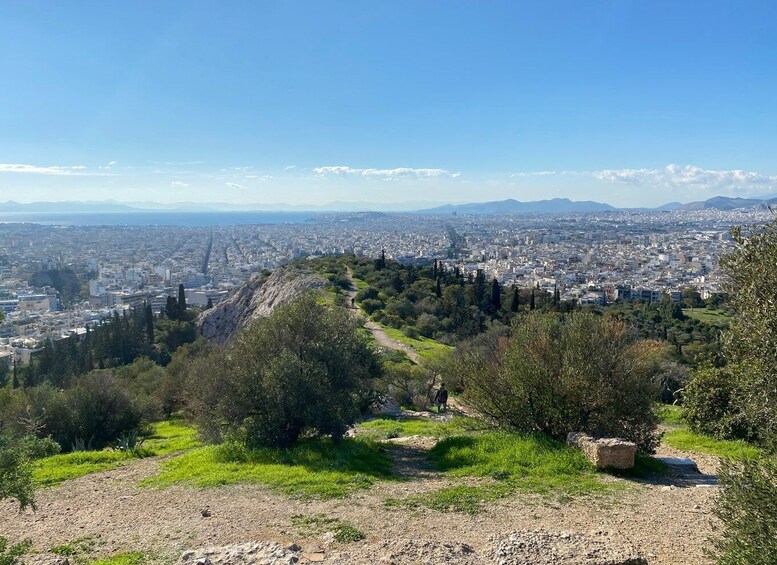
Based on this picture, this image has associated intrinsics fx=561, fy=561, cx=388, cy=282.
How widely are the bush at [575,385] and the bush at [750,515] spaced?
6.52 metres

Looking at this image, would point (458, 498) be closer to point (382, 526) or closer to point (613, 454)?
point (382, 526)

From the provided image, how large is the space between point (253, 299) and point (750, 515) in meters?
56.6

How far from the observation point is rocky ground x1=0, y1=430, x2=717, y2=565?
791cm

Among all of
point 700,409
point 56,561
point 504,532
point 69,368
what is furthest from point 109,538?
point 69,368

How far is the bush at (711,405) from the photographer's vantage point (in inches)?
617

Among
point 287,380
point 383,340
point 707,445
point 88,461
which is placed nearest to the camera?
point 287,380

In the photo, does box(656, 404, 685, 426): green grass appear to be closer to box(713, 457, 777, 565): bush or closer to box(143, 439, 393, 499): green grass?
box(143, 439, 393, 499): green grass

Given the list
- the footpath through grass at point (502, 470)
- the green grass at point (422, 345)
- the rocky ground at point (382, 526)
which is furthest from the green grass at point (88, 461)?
the green grass at point (422, 345)

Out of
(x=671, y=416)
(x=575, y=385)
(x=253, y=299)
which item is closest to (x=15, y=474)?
(x=575, y=385)

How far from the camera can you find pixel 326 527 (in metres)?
9.15

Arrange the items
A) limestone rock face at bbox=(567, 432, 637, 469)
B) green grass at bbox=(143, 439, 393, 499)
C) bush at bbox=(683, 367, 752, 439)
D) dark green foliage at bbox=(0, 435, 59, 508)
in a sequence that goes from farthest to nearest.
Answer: bush at bbox=(683, 367, 752, 439)
limestone rock face at bbox=(567, 432, 637, 469)
green grass at bbox=(143, 439, 393, 499)
dark green foliage at bbox=(0, 435, 59, 508)

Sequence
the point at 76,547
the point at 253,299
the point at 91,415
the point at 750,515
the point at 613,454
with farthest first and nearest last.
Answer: the point at 253,299
the point at 91,415
the point at 613,454
the point at 76,547
the point at 750,515

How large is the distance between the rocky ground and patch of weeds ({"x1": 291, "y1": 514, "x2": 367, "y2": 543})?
0.10 meters

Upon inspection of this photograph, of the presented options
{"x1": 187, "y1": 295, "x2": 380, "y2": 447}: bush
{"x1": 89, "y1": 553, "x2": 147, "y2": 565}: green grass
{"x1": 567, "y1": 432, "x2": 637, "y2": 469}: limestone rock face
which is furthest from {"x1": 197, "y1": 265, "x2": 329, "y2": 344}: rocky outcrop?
{"x1": 89, "y1": 553, "x2": 147, "y2": 565}: green grass
